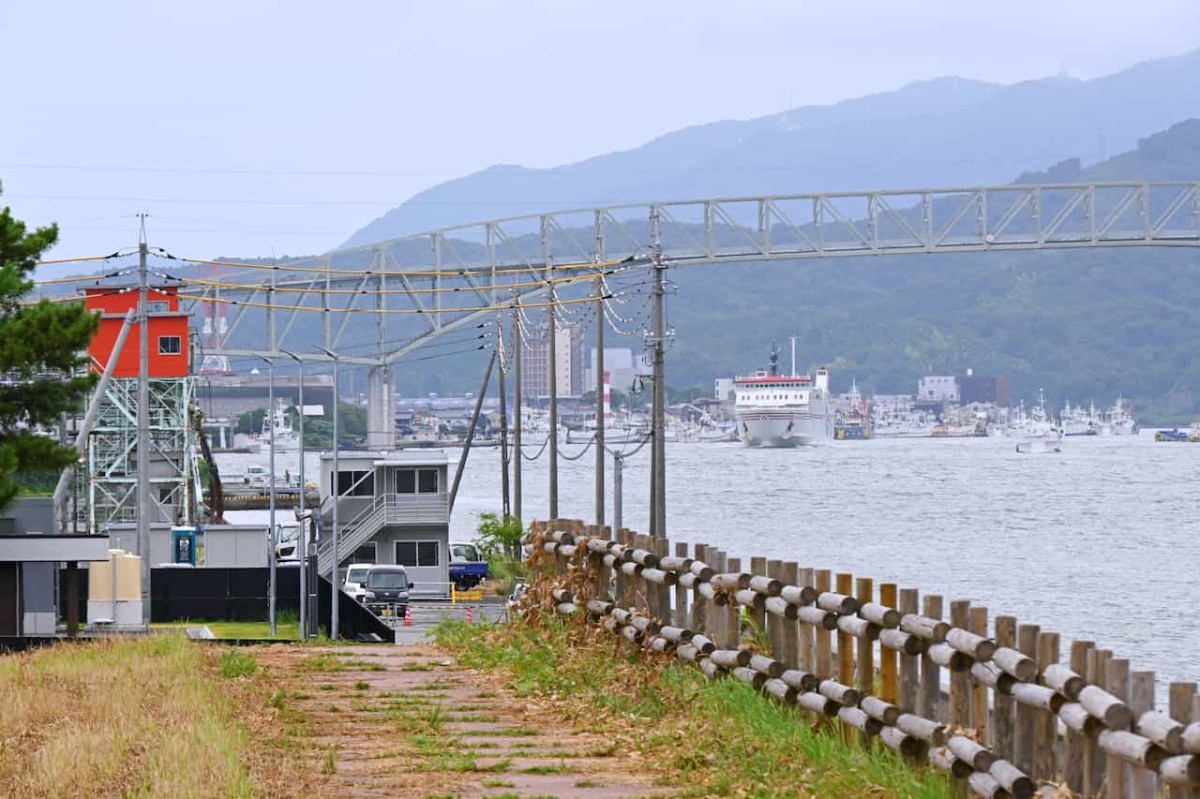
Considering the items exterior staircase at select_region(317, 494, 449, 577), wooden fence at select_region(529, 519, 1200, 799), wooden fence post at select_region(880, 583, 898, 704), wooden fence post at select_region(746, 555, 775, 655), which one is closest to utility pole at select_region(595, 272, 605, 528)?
exterior staircase at select_region(317, 494, 449, 577)

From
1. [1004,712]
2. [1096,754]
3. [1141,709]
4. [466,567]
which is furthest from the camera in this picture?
[466,567]

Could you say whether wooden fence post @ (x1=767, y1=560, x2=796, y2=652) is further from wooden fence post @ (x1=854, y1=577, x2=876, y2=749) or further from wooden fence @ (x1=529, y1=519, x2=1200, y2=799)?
wooden fence post @ (x1=854, y1=577, x2=876, y2=749)

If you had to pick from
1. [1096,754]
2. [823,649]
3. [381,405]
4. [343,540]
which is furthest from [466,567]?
[1096,754]

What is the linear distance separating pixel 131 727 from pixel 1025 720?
5.21 metres

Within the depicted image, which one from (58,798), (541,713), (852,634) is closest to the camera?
(58,798)

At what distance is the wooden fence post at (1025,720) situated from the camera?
877 centimetres

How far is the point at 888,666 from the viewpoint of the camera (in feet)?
34.7

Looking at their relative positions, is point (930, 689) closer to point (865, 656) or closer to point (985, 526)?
point (865, 656)

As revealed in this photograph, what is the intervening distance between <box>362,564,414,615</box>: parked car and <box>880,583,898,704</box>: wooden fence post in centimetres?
4223

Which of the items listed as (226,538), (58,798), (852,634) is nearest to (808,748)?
(852,634)

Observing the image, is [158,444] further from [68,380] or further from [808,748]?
[808,748]

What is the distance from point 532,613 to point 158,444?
7098cm

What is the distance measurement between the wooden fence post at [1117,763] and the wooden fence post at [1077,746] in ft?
0.78

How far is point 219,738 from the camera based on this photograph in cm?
1052
